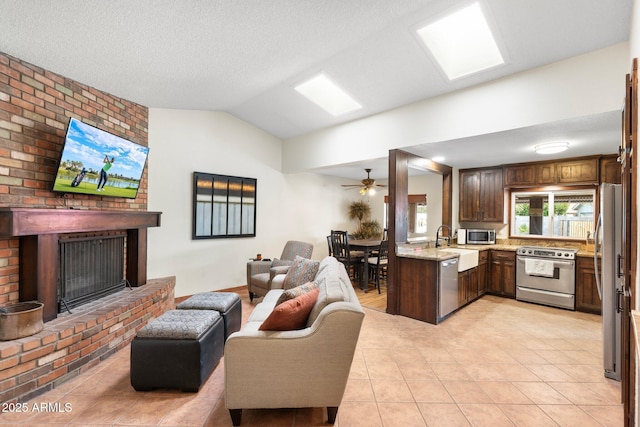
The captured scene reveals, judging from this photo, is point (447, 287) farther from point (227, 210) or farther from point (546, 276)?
point (227, 210)

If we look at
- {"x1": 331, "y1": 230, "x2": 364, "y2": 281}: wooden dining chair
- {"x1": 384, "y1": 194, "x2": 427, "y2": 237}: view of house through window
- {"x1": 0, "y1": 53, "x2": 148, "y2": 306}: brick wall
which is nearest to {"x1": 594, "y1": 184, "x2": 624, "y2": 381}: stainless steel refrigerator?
{"x1": 331, "y1": 230, "x2": 364, "y2": 281}: wooden dining chair

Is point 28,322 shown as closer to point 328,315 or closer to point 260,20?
point 328,315

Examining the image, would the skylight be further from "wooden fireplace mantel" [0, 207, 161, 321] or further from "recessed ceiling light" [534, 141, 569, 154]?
"wooden fireplace mantel" [0, 207, 161, 321]

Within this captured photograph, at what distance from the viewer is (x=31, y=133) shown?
260 cm

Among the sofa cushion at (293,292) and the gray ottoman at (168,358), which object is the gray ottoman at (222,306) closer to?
the gray ottoman at (168,358)

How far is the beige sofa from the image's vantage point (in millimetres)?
1715

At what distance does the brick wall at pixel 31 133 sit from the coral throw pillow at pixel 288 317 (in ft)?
7.49

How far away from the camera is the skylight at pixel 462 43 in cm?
265

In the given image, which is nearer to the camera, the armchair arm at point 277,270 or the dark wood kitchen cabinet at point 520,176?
the armchair arm at point 277,270

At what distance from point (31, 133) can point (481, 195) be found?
6.16 m

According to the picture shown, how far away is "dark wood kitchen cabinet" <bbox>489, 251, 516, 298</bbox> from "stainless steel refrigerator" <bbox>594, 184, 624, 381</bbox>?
2.32 m

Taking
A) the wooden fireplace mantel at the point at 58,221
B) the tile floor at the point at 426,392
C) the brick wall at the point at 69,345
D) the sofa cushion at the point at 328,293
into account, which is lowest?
the tile floor at the point at 426,392

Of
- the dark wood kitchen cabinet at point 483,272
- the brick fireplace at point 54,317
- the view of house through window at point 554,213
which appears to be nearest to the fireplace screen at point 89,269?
the brick fireplace at point 54,317

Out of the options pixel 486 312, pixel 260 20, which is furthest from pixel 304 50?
pixel 486 312
